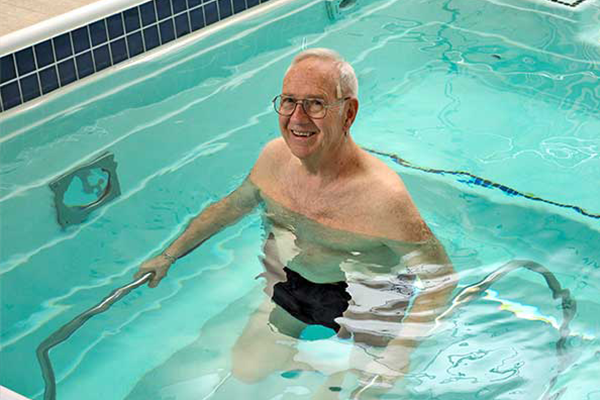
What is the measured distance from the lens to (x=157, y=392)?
8.62ft

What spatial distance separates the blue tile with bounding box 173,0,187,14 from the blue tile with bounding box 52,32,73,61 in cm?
53

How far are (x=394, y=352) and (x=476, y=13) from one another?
2663 millimetres

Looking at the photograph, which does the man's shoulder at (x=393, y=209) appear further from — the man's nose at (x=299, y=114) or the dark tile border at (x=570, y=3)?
the dark tile border at (x=570, y=3)

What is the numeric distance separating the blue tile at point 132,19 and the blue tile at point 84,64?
199 mm

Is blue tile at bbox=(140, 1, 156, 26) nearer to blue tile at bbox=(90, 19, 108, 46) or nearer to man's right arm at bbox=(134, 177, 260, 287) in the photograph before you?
blue tile at bbox=(90, 19, 108, 46)

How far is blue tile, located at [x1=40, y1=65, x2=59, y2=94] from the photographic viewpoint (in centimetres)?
340

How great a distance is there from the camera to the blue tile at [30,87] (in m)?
3.35

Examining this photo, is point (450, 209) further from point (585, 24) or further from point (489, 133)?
point (585, 24)

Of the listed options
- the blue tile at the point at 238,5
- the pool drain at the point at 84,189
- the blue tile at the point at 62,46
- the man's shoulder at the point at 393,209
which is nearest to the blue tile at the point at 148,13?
the blue tile at the point at 62,46

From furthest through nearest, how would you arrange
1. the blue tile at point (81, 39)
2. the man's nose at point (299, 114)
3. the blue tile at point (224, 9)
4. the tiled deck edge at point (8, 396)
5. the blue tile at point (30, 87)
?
1. the blue tile at point (224, 9)
2. the blue tile at point (81, 39)
3. the blue tile at point (30, 87)
4. the man's nose at point (299, 114)
5. the tiled deck edge at point (8, 396)

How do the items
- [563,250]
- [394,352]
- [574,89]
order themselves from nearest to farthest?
[394,352] → [563,250] → [574,89]

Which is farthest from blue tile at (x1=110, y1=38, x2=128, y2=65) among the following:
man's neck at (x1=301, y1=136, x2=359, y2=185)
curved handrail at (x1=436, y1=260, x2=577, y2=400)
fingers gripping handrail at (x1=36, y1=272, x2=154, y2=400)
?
curved handrail at (x1=436, y1=260, x2=577, y2=400)

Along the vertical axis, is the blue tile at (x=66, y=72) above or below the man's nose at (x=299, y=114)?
below

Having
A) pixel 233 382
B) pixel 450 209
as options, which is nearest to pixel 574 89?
pixel 450 209
